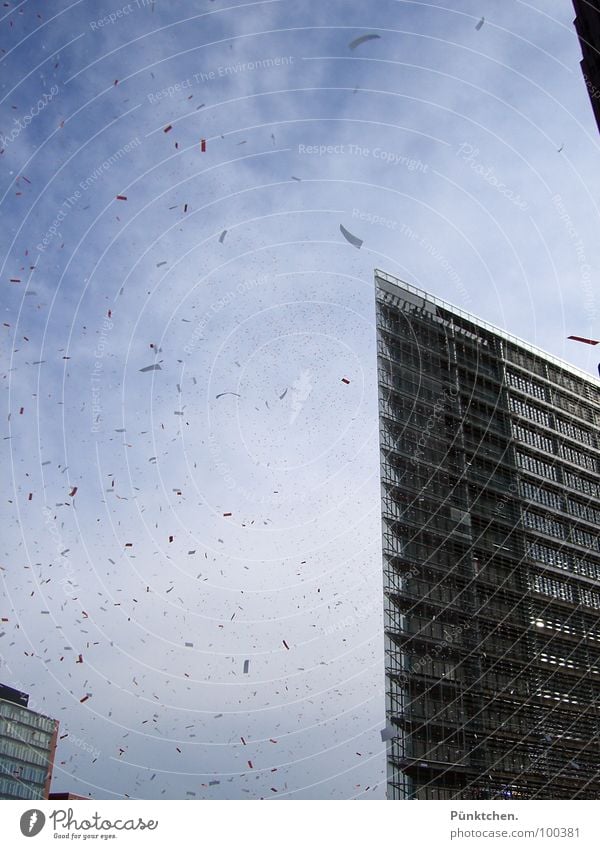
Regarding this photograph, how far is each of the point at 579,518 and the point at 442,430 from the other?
10.5 m

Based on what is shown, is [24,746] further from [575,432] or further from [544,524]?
[575,432]

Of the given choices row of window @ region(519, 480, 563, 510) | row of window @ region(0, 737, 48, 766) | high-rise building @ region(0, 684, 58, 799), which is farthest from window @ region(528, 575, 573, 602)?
row of window @ region(0, 737, 48, 766)

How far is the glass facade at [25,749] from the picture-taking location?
71875 millimetres

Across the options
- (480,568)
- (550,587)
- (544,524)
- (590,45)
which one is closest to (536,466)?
(544,524)

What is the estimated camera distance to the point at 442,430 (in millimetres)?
37875

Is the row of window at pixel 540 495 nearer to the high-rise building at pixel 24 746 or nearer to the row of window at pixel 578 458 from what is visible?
the row of window at pixel 578 458

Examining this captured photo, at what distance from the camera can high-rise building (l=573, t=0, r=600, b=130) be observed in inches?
717

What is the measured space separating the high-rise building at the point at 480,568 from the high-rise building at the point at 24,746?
45556mm

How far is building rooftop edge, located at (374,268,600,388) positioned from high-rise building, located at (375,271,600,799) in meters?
0.12

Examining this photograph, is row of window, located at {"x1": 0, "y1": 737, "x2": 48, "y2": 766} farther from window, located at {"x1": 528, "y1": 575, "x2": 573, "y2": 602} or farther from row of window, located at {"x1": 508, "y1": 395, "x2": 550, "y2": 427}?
row of window, located at {"x1": 508, "y1": 395, "x2": 550, "y2": 427}

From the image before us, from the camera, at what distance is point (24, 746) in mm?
73250
